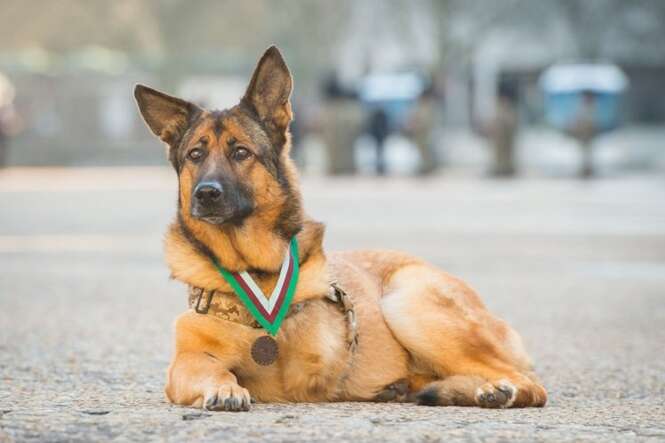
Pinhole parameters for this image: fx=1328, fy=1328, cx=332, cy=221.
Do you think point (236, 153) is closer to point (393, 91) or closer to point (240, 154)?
point (240, 154)

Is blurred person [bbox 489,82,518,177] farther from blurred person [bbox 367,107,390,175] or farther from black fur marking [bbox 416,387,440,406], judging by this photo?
black fur marking [bbox 416,387,440,406]

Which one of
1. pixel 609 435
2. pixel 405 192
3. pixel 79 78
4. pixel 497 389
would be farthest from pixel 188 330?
pixel 79 78

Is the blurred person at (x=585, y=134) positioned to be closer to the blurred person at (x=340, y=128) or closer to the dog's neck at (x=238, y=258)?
the blurred person at (x=340, y=128)

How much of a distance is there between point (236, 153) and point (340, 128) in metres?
29.9

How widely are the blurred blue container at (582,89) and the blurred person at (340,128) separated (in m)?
17.3

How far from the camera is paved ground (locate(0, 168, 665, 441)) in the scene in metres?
5.30

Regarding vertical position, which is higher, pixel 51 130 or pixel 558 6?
pixel 558 6

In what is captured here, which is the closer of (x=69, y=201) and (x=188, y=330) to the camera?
(x=188, y=330)

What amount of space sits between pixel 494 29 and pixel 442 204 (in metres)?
32.6

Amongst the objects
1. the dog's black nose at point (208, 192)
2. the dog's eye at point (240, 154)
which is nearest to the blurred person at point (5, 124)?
the dog's eye at point (240, 154)

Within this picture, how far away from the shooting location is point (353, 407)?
19.1 ft

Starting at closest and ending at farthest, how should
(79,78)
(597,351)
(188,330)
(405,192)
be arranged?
1. (188,330)
2. (597,351)
3. (405,192)
4. (79,78)

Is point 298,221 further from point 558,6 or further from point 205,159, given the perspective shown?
point 558,6

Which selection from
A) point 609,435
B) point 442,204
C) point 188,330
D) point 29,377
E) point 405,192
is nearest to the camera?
point 609,435
